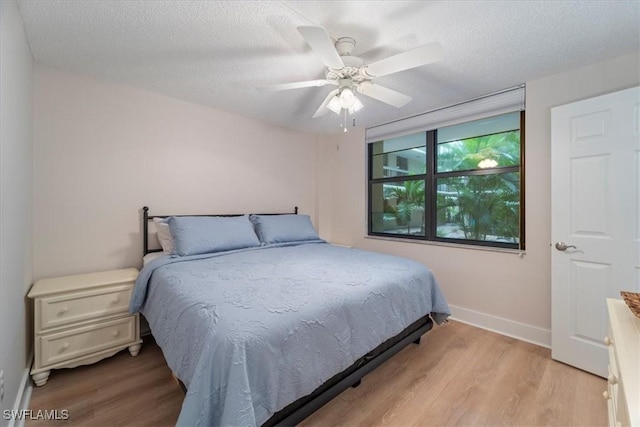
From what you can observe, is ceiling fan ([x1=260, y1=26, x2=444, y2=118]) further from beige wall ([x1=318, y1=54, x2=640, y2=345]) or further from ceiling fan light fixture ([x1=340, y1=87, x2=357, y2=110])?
beige wall ([x1=318, y1=54, x2=640, y2=345])

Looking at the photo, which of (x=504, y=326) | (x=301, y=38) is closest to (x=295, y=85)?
(x=301, y=38)

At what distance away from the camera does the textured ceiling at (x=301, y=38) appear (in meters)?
1.54

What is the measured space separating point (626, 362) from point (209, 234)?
2.64 meters

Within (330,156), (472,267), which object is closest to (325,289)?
(472,267)

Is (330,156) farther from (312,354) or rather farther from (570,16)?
(312,354)

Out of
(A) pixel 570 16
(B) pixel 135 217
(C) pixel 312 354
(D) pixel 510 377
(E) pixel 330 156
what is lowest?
(D) pixel 510 377

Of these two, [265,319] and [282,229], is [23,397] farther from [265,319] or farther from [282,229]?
[282,229]

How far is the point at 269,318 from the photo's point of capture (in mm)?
1289

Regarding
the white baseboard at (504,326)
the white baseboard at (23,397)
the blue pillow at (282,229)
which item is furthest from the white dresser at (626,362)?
the blue pillow at (282,229)

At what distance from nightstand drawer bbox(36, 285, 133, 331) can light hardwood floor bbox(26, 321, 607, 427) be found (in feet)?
1.34

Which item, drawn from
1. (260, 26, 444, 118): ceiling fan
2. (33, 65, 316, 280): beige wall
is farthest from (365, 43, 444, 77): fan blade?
(33, 65, 316, 280): beige wall

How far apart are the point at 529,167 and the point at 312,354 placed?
2481mm

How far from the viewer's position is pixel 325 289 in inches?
65.1

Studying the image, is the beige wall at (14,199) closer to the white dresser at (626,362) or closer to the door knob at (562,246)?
the white dresser at (626,362)
